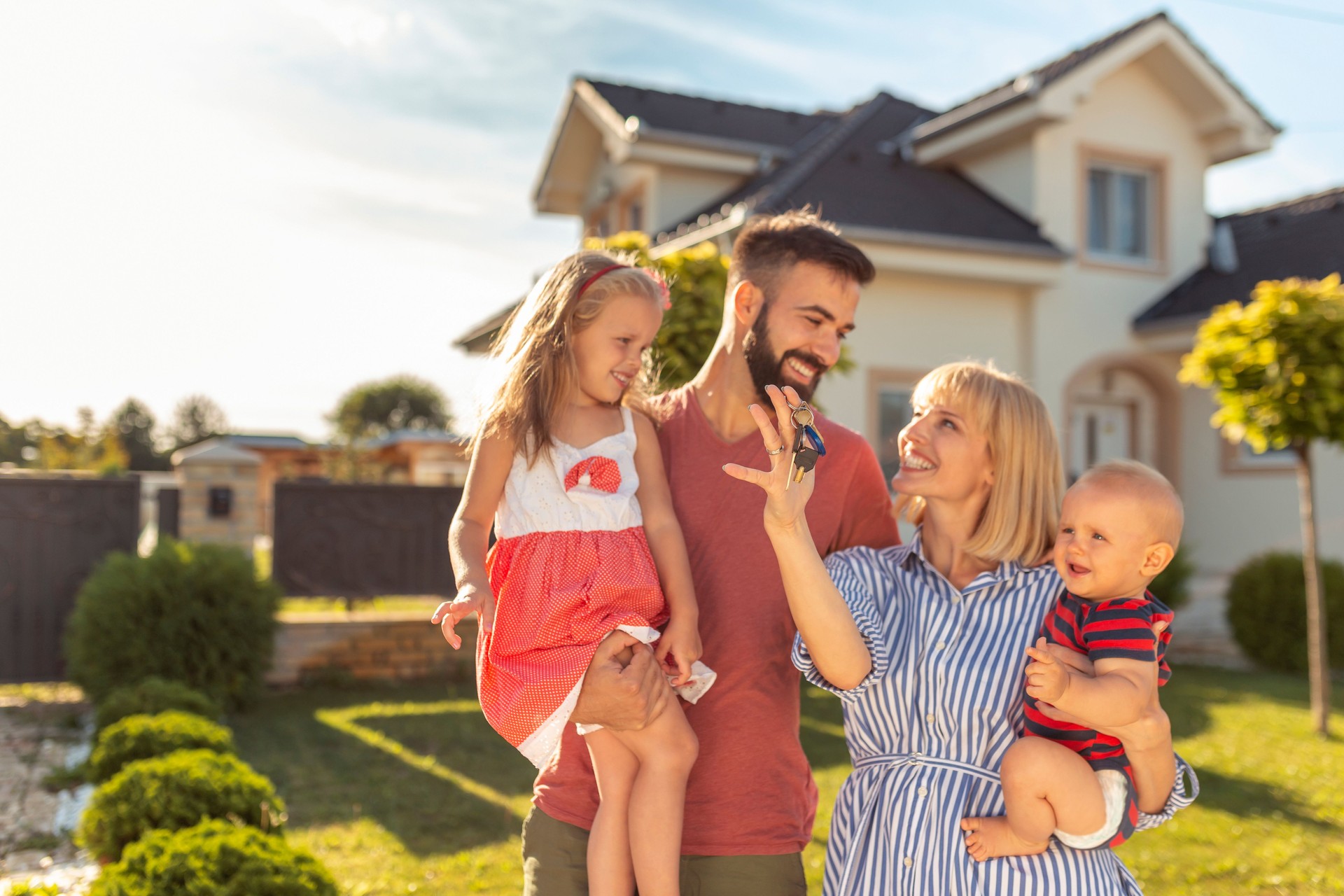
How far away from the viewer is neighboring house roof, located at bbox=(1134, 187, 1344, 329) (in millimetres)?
13344

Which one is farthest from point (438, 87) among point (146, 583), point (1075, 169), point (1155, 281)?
point (1155, 281)

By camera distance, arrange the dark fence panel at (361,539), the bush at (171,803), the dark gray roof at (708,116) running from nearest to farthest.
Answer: the bush at (171,803) → the dark fence panel at (361,539) → the dark gray roof at (708,116)

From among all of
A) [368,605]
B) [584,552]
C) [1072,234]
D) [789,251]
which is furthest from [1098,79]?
[584,552]

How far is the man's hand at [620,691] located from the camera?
2123 millimetres

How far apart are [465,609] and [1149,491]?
1369 millimetres

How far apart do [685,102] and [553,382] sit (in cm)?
1523

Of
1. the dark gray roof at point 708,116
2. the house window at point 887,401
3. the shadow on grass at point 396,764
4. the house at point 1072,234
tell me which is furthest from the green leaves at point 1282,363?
the dark gray roof at point 708,116

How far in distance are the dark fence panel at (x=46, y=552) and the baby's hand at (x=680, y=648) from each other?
8251 mm

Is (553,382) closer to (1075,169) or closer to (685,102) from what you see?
(1075,169)

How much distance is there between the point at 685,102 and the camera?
1667cm

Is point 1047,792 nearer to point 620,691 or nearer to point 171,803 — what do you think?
point 620,691

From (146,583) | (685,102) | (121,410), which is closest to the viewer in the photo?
(146,583)

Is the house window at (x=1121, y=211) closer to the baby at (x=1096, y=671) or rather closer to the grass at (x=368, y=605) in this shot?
the grass at (x=368, y=605)

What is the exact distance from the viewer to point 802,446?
197 centimetres
